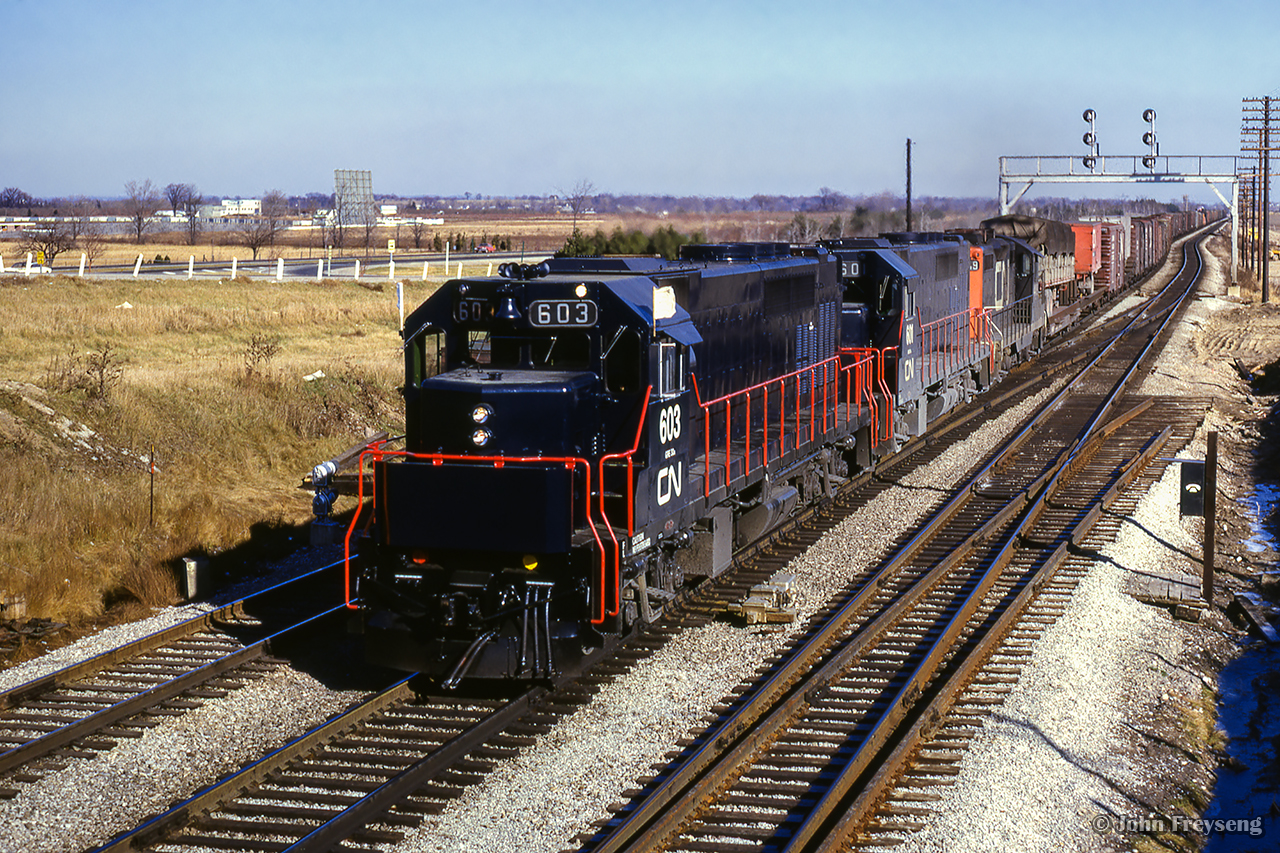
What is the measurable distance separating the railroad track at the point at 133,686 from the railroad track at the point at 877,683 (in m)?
4.08

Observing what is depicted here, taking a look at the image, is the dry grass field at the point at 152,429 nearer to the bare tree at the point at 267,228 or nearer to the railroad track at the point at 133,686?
the railroad track at the point at 133,686

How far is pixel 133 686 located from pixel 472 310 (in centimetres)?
425

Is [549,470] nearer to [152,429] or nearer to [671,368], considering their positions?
[671,368]

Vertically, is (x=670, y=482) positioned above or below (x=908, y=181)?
below

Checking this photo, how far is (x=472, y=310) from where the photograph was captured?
10.6 meters

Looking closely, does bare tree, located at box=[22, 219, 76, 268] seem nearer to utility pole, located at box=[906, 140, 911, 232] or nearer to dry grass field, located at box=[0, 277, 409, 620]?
dry grass field, located at box=[0, 277, 409, 620]

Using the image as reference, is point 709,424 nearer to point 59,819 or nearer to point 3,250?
point 59,819

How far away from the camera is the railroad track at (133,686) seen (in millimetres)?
9305

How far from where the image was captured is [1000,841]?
7938 millimetres

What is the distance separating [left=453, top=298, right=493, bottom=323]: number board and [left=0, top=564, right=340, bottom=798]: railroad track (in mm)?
3472

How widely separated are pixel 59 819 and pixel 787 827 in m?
4.71

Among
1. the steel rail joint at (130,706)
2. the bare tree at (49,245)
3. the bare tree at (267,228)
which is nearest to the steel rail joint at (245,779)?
the steel rail joint at (130,706)

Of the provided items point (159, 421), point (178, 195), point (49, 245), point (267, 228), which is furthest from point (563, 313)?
point (178, 195)

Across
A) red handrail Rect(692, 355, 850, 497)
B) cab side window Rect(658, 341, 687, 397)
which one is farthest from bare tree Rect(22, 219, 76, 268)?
cab side window Rect(658, 341, 687, 397)
